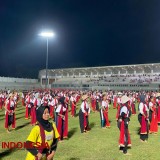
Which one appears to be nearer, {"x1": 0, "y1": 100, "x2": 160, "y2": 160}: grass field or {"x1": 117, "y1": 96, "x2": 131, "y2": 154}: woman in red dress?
{"x1": 0, "y1": 100, "x2": 160, "y2": 160}: grass field

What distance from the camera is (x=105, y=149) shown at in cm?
1075

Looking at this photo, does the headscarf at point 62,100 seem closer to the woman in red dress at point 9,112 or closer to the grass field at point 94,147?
the grass field at point 94,147

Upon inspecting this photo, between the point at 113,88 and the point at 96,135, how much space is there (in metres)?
30.9

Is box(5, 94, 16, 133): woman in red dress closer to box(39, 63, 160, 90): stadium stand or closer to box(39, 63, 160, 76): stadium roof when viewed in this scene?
box(39, 63, 160, 90): stadium stand

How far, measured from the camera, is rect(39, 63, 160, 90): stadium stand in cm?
4516

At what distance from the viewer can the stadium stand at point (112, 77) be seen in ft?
148

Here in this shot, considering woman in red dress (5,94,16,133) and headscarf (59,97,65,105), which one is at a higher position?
headscarf (59,97,65,105)

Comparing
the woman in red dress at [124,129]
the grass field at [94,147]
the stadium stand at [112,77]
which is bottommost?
the grass field at [94,147]

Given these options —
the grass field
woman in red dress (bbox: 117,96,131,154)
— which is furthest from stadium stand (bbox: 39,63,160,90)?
woman in red dress (bbox: 117,96,131,154)

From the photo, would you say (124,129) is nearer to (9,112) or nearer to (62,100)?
(62,100)

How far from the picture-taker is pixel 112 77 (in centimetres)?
6612

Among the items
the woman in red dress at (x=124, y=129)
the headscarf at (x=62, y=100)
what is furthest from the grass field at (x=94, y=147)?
the headscarf at (x=62, y=100)

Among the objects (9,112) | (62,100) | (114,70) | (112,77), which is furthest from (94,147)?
(114,70)

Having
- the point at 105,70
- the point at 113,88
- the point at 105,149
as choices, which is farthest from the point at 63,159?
the point at 105,70
